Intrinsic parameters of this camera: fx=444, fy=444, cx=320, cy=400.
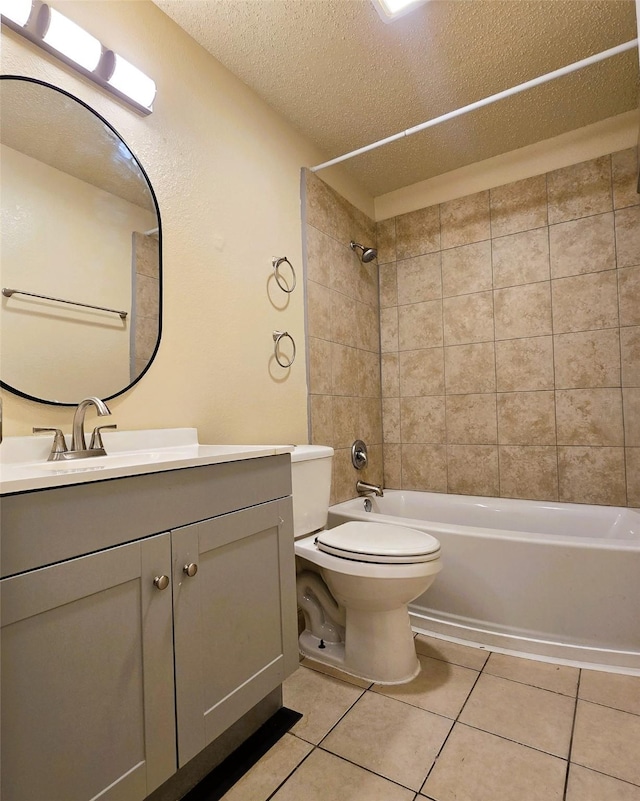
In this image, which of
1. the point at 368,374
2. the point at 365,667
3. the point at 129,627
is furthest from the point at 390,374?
the point at 129,627

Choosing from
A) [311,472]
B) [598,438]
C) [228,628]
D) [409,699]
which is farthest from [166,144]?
[598,438]

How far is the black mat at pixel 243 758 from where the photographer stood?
1.13 meters

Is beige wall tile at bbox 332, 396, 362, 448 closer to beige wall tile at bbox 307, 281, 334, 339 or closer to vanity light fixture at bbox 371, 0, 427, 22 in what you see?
beige wall tile at bbox 307, 281, 334, 339

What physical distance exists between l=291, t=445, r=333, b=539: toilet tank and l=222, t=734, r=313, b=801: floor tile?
65 cm

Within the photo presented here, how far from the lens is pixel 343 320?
2619 millimetres

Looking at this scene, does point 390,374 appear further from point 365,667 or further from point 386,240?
point 365,667

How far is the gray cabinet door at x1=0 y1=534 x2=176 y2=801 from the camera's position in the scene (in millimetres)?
727

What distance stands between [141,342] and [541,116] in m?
2.26

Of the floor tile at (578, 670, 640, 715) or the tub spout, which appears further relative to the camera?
the tub spout

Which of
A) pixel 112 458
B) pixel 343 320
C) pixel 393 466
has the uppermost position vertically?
pixel 343 320

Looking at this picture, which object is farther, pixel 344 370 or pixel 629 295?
pixel 344 370

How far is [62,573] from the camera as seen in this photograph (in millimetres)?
791

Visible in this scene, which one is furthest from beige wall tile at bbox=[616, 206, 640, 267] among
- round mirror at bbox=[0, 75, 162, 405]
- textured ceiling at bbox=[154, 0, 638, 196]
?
round mirror at bbox=[0, 75, 162, 405]

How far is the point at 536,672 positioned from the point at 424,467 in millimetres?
1322
